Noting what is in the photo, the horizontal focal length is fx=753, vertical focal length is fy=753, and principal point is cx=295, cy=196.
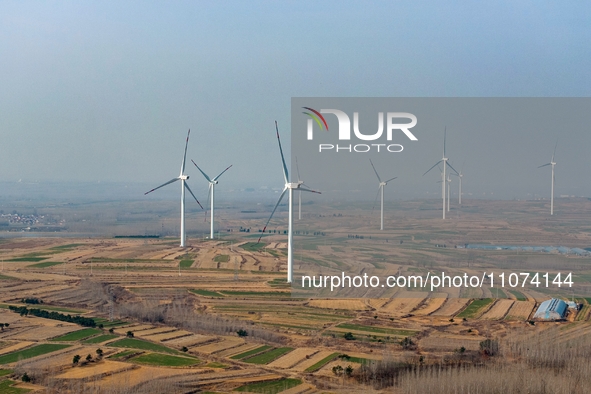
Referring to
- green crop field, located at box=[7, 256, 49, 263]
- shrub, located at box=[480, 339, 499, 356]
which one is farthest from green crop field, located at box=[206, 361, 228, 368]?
green crop field, located at box=[7, 256, 49, 263]

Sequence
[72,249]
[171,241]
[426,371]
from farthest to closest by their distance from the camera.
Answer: [171,241], [72,249], [426,371]

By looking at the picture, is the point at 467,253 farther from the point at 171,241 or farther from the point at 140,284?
the point at 171,241

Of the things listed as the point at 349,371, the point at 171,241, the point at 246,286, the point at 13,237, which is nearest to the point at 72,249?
the point at 171,241

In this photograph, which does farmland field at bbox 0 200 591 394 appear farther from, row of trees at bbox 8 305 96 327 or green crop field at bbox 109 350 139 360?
row of trees at bbox 8 305 96 327

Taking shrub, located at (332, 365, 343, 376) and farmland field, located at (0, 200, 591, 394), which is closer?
shrub, located at (332, 365, 343, 376)

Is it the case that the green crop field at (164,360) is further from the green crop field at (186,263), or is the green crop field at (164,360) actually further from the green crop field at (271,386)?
the green crop field at (186,263)

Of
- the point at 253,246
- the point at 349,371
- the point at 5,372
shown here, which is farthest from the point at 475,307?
the point at 253,246
